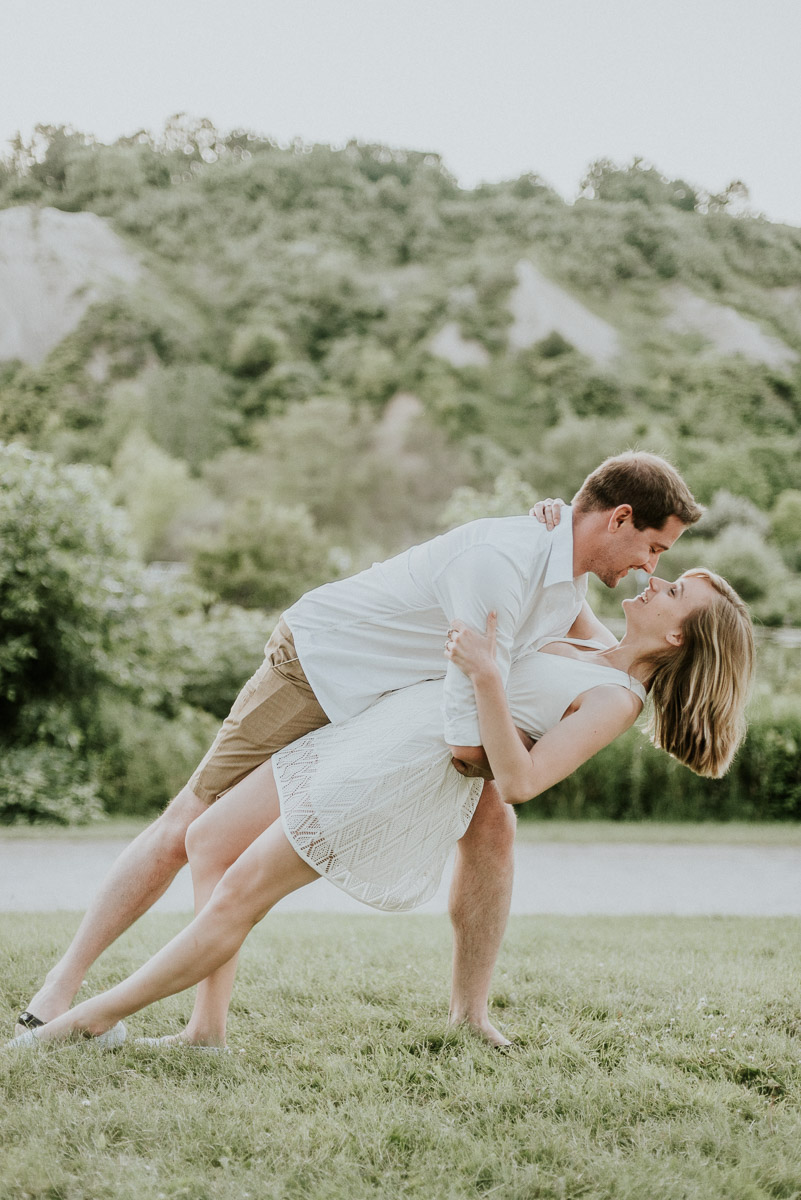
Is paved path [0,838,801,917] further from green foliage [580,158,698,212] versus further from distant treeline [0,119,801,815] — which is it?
green foliage [580,158,698,212]

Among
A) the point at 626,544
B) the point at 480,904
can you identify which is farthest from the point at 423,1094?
the point at 626,544

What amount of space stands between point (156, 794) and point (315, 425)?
28.6 metres

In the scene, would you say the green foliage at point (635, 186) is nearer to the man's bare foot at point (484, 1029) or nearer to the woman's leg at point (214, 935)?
the man's bare foot at point (484, 1029)

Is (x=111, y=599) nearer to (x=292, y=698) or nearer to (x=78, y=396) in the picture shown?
(x=292, y=698)

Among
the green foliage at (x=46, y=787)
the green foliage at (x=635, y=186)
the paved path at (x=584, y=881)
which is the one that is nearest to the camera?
the paved path at (x=584, y=881)

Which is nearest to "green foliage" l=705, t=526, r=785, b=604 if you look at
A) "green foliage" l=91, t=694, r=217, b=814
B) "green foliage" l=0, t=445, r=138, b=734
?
"green foliage" l=91, t=694, r=217, b=814

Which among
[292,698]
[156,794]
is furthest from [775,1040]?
[156,794]

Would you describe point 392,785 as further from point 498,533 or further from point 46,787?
point 46,787

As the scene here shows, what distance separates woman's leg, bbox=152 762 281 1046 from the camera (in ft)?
9.69

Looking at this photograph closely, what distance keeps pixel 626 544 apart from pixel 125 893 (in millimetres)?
1807

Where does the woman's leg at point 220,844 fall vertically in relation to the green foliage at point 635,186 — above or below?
below

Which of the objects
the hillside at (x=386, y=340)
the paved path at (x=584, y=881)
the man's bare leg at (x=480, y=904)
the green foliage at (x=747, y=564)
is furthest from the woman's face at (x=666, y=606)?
the hillside at (x=386, y=340)

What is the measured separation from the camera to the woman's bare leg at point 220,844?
2953mm

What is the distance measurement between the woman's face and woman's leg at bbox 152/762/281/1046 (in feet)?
3.90
